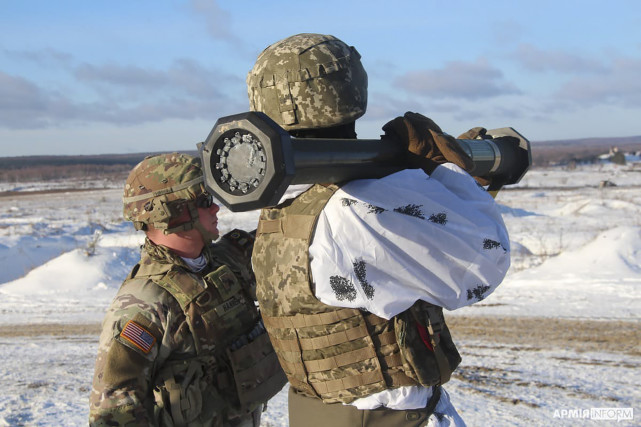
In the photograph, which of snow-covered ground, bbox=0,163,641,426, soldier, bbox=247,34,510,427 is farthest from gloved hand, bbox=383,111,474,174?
snow-covered ground, bbox=0,163,641,426

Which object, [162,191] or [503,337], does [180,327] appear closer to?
[162,191]

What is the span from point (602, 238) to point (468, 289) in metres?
10.5

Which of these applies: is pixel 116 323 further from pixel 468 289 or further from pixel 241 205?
pixel 468 289

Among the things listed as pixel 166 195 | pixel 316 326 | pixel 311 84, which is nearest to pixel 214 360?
pixel 166 195

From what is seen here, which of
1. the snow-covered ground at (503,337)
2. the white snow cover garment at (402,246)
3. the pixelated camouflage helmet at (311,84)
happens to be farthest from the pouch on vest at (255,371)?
the snow-covered ground at (503,337)

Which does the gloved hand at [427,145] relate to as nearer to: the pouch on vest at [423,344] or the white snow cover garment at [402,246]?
the white snow cover garment at [402,246]

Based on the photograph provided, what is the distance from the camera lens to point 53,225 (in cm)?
2241

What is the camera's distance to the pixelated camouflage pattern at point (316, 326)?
2.07 m

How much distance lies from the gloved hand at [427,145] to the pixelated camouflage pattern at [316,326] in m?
0.31

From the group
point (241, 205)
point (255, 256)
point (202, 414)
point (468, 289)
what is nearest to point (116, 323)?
point (202, 414)

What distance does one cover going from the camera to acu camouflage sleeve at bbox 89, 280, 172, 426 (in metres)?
2.60

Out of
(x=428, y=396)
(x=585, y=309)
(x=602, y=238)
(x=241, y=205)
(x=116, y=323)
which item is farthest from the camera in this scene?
(x=602, y=238)

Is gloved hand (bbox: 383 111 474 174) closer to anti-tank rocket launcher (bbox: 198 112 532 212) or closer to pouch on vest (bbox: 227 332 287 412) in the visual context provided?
anti-tank rocket launcher (bbox: 198 112 532 212)

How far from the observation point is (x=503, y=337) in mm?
7574
